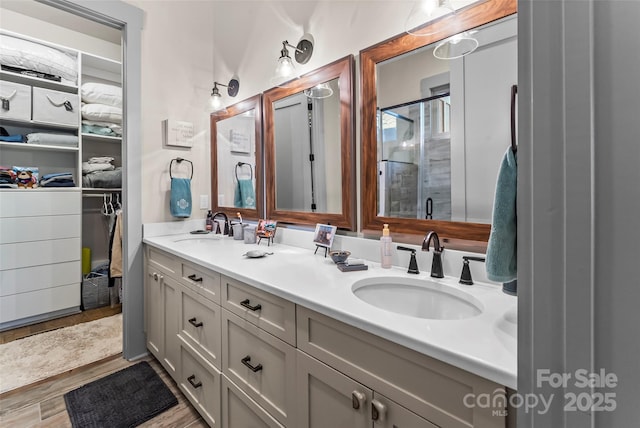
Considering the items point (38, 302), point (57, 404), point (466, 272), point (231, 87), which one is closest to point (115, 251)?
point (38, 302)

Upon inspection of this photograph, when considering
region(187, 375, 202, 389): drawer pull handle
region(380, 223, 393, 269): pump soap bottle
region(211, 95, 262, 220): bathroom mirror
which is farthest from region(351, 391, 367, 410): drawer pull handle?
region(211, 95, 262, 220): bathroom mirror

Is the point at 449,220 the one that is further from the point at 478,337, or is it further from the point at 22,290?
the point at 22,290

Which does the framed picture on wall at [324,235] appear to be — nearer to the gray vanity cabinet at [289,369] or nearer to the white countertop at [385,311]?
the white countertop at [385,311]

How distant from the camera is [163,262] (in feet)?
6.24

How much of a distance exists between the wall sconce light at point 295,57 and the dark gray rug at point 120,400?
2014mm

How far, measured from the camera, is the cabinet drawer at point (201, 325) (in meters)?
1.37

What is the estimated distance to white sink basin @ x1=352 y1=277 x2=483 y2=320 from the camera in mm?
1032

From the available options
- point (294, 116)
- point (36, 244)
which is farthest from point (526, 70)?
point (36, 244)

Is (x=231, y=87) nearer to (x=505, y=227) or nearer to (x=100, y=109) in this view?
(x=100, y=109)

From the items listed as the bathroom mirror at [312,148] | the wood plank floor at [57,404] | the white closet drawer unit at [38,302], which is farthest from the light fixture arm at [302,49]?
the white closet drawer unit at [38,302]

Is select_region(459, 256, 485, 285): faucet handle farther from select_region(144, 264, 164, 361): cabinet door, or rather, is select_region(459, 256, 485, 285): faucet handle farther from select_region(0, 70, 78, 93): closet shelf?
select_region(0, 70, 78, 93): closet shelf

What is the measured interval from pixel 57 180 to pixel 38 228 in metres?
0.46

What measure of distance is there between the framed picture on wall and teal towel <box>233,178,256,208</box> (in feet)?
2.55

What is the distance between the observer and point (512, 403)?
55 cm
